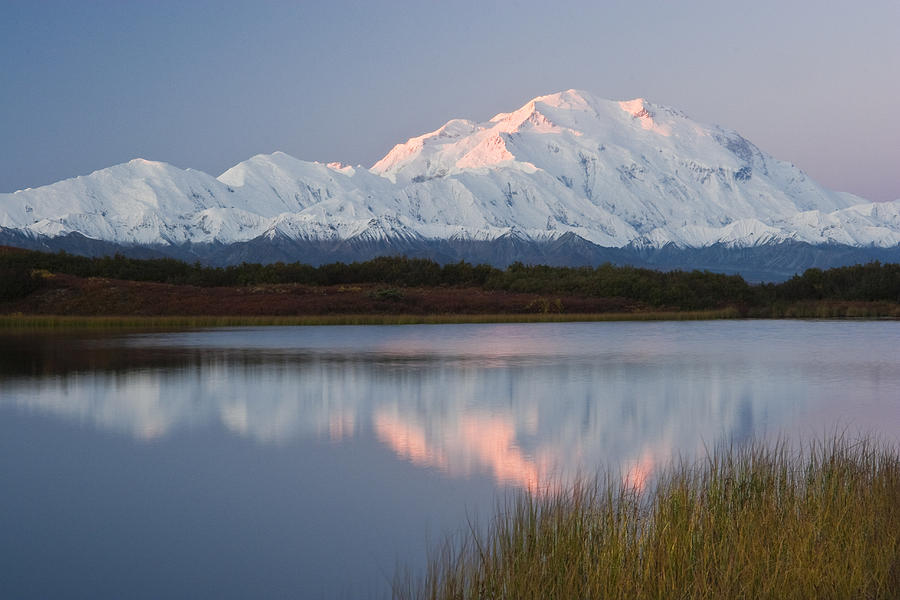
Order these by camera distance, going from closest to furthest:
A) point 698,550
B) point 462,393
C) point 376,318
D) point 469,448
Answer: point 698,550 → point 469,448 → point 462,393 → point 376,318

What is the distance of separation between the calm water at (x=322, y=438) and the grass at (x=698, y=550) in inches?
50.3

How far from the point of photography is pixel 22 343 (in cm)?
4128

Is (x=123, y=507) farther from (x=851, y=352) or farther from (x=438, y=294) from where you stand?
(x=438, y=294)

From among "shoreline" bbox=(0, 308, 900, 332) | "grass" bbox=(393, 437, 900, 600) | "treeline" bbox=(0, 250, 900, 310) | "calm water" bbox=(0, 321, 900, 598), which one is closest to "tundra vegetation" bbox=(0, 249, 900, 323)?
"treeline" bbox=(0, 250, 900, 310)

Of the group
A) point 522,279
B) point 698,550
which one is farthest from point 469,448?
point 522,279

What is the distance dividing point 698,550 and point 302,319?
50.4 meters

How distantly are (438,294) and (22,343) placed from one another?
3351 centimetres

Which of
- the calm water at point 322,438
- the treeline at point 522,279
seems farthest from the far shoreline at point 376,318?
the calm water at point 322,438

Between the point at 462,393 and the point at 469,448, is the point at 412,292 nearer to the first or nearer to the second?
the point at 462,393

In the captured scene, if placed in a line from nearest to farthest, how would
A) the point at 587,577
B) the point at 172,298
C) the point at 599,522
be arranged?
the point at 587,577 → the point at 599,522 → the point at 172,298

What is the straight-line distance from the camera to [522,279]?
7638 centimetres

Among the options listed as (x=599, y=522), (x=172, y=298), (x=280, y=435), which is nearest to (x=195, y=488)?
A: (x=280, y=435)

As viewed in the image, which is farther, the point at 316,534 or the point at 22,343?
the point at 22,343

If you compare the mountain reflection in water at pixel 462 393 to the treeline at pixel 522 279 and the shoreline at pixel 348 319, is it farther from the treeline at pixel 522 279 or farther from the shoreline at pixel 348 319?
the treeline at pixel 522 279
